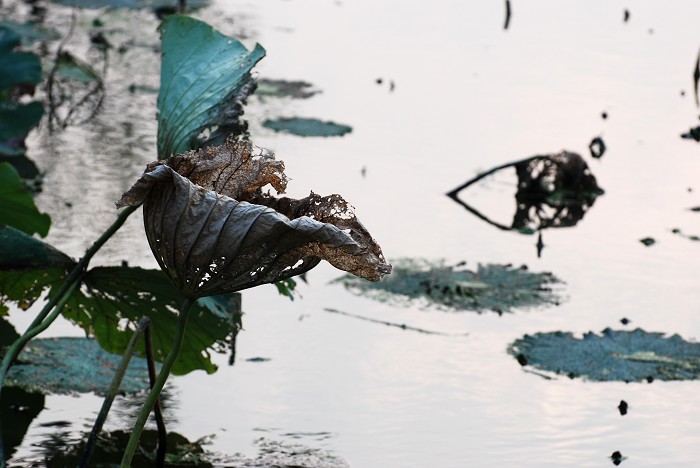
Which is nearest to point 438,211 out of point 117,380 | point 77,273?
point 77,273

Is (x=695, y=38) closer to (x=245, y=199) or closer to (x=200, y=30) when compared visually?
(x=200, y=30)

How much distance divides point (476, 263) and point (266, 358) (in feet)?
4.46

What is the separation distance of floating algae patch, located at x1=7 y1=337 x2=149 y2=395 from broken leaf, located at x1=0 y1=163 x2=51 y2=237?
1.39 feet

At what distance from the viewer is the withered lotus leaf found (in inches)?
77.6

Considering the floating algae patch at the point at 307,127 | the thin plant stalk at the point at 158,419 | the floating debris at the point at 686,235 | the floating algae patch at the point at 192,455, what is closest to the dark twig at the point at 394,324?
the floating algae patch at the point at 192,455

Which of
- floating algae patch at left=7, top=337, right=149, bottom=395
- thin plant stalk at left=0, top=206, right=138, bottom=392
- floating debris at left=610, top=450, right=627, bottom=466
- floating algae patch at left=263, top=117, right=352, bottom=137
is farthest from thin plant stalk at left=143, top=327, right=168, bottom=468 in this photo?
floating algae patch at left=263, top=117, right=352, bottom=137

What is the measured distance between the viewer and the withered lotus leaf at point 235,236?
197 cm

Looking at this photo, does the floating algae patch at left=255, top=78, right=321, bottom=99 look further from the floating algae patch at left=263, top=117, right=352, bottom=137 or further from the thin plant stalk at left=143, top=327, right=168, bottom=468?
the thin plant stalk at left=143, top=327, right=168, bottom=468

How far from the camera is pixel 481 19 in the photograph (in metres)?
10.2

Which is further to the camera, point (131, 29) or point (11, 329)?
point (131, 29)

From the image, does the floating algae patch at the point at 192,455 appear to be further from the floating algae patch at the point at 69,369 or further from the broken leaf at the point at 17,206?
the broken leaf at the point at 17,206

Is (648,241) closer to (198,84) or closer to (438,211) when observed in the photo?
(438,211)

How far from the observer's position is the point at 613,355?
13.5ft

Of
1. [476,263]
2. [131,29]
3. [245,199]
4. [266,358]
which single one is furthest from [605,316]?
[131,29]
